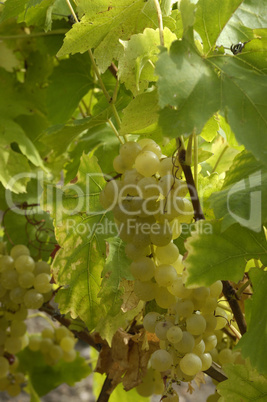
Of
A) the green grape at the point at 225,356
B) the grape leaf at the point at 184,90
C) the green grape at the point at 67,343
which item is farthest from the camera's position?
the green grape at the point at 67,343

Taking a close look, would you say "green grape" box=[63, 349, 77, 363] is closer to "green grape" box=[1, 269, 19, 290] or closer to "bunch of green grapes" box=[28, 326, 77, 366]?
"bunch of green grapes" box=[28, 326, 77, 366]

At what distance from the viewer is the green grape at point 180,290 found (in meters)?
0.45

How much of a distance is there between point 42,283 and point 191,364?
0.38 m

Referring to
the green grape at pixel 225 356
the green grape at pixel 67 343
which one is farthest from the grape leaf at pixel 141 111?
the green grape at pixel 67 343

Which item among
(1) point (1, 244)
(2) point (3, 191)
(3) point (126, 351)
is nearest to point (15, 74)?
(2) point (3, 191)

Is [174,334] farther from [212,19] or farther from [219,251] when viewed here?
[212,19]

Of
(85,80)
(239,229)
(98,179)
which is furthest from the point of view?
(85,80)

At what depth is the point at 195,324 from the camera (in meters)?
0.44

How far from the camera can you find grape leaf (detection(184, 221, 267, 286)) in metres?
0.41

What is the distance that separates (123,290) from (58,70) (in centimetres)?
57

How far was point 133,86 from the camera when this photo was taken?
19.4 inches

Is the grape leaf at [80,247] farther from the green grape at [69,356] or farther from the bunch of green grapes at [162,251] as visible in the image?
the green grape at [69,356]

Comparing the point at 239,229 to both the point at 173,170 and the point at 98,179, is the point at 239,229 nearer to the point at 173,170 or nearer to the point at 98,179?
the point at 173,170

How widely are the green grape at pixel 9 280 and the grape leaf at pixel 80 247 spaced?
0.69 ft
